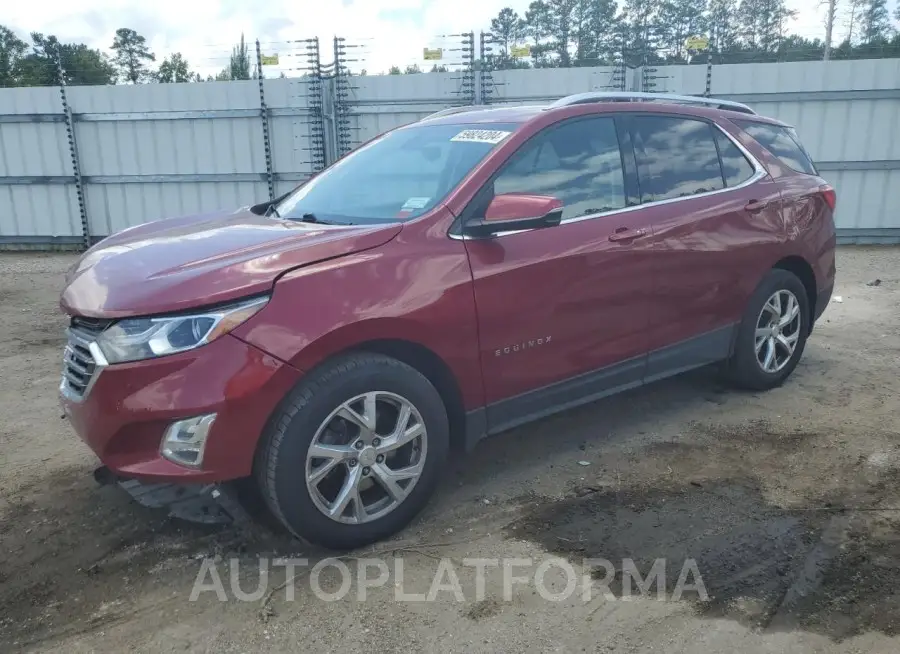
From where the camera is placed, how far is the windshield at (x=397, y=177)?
3.40 metres

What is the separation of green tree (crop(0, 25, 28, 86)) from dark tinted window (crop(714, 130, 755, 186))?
114ft

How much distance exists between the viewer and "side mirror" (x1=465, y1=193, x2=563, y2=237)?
315 centimetres

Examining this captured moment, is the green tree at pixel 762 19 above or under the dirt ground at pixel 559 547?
above

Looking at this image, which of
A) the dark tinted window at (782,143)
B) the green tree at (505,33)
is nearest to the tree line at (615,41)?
the green tree at (505,33)

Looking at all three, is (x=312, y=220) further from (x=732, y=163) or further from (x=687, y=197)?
(x=732, y=163)

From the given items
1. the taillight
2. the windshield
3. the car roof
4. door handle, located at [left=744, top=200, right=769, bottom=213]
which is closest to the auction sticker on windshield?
the windshield

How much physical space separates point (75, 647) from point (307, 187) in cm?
257

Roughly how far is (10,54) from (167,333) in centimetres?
4344

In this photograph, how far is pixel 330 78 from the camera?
37.5 feet

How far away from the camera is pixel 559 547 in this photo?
3035mm

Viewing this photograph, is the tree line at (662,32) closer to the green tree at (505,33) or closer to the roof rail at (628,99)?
the green tree at (505,33)

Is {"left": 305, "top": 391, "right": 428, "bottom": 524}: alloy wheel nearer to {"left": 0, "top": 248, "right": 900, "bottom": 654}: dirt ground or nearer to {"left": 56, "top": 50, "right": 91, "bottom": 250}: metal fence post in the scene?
{"left": 0, "top": 248, "right": 900, "bottom": 654}: dirt ground

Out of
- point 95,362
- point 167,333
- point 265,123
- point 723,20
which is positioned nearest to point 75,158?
point 265,123

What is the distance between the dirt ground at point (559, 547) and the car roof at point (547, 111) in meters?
1.81
